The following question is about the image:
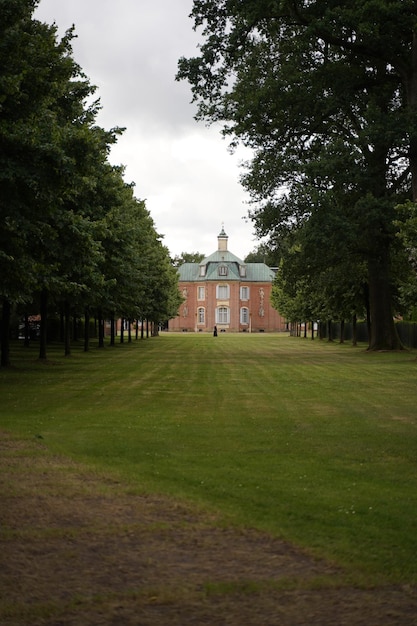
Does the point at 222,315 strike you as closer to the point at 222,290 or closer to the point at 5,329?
the point at 222,290

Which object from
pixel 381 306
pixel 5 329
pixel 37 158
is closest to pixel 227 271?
pixel 381 306

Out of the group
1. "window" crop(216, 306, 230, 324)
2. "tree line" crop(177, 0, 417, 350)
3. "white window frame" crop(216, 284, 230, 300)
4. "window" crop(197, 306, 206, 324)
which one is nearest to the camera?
"tree line" crop(177, 0, 417, 350)

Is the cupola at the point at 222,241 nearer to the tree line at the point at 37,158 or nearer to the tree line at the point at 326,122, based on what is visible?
the tree line at the point at 326,122

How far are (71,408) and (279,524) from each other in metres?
8.86

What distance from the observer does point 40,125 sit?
618 inches

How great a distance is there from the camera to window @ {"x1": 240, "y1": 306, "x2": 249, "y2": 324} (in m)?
124

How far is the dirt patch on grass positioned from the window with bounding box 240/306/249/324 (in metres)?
117

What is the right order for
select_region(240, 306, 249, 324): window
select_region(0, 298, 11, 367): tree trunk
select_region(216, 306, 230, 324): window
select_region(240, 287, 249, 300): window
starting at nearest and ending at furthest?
select_region(0, 298, 11, 367): tree trunk < select_region(216, 306, 230, 324): window < select_region(240, 287, 249, 300): window < select_region(240, 306, 249, 324): window

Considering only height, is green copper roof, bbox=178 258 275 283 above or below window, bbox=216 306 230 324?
above

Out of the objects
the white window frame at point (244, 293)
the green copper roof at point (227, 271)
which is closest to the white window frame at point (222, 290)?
the green copper roof at point (227, 271)

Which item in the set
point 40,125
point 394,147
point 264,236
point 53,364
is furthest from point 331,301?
point 40,125

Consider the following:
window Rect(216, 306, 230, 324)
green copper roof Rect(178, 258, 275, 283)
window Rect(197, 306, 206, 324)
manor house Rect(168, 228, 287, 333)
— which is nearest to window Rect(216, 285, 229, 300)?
manor house Rect(168, 228, 287, 333)

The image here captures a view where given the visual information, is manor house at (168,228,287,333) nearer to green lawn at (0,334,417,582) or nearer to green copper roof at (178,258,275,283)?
green copper roof at (178,258,275,283)

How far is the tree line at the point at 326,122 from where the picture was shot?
89.6ft
